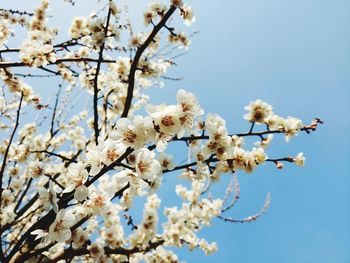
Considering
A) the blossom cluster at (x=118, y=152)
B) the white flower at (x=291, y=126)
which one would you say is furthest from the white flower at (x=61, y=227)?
the white flower at (x=291, y=126)

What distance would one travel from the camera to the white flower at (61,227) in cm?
260

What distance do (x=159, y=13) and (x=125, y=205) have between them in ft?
8.60

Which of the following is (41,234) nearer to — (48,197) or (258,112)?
(48,197)

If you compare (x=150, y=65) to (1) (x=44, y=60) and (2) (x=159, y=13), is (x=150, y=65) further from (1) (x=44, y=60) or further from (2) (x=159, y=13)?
(1) (x=44, y=60)

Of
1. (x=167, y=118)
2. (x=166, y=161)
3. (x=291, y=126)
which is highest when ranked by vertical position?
(x=291, y=126)

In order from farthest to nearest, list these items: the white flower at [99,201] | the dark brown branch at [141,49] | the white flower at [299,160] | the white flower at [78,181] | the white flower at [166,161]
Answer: the dark brown branch at [141,49] → the white flower at [299,160] → the white flower at [166,161] → the white flower at [99,201] → the white flower at [78,181]

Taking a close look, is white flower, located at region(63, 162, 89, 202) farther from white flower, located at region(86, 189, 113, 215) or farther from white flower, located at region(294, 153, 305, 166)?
white flower, located at region(294, 153, 305, 166)

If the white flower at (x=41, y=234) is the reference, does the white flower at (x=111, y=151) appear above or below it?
above

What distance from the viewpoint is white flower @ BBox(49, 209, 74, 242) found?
260cm

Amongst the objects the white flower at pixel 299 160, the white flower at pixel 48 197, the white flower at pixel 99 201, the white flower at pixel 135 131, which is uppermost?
the white flower at pixel 299 160

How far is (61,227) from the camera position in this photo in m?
2.65

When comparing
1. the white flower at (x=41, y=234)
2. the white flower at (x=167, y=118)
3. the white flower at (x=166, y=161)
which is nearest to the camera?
the white flower at (x=167, y=118)

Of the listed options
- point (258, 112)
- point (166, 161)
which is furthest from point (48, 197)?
point (258, 112)

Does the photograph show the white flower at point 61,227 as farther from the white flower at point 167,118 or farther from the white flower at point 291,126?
the white flower at point 291,126
